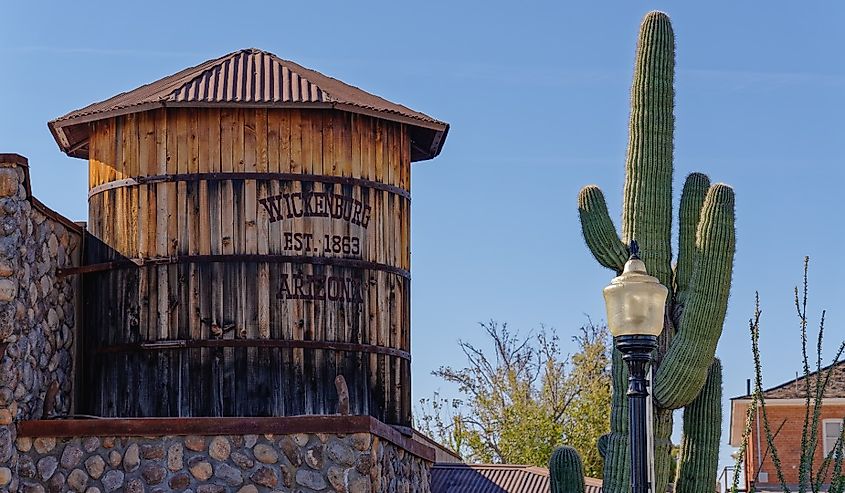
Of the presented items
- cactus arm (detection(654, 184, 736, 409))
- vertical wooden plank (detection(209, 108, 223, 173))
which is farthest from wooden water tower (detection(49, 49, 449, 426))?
cactus arm (detection(654, 184, 736, 409))

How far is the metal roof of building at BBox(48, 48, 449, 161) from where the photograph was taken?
53.1 feet

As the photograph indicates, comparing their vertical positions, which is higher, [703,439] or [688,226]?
[688,226]

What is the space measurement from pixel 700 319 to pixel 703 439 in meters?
1.58

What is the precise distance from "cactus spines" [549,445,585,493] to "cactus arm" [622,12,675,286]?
2.46m

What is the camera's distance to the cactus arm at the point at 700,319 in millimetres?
17922

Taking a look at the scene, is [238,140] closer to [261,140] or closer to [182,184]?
[261,140]

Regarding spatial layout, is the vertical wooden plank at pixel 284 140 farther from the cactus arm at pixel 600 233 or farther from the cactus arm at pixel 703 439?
the cactus arm at pixel 703 439

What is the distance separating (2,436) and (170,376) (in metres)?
2.15

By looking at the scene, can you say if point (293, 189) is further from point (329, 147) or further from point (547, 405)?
point (547, 405)

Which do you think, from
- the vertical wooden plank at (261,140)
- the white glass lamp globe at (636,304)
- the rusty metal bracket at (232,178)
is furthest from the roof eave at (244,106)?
the white glass lamp globe at (636,304)

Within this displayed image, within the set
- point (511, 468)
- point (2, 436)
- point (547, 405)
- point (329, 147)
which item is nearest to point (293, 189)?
point (329, 147)

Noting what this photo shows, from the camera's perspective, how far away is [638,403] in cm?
1037

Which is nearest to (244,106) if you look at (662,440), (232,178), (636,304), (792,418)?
(232,178)

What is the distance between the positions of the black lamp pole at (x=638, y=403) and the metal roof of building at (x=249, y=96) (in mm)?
6513
